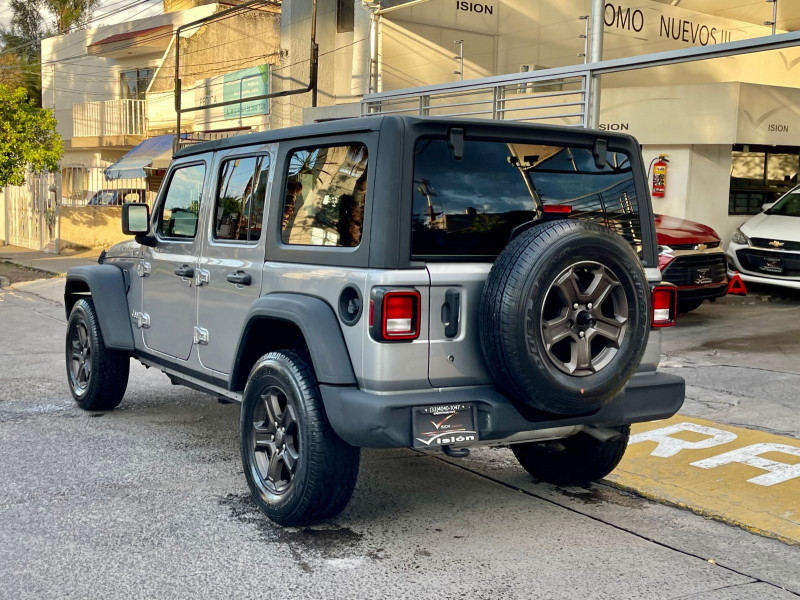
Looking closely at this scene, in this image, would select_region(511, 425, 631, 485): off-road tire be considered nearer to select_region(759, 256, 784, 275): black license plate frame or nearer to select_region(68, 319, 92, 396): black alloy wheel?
select_region(68, 319, 92, 396): black alloy wheel

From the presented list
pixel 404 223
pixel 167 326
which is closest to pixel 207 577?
pixel 404 223

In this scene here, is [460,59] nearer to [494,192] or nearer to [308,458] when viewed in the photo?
[494,192]

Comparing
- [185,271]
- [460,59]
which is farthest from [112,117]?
[185,271]

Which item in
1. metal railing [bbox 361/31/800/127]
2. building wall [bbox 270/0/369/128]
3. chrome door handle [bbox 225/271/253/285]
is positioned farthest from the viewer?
building wall [bbox 270/0/369/128]

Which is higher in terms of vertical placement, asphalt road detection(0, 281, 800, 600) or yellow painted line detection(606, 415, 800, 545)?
yellow painted line detection(606, 415, 800, 545)

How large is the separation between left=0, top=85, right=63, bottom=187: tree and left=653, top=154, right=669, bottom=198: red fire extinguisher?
41.2 feet

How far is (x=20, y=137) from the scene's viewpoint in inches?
773

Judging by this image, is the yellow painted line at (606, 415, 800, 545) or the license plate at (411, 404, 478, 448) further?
the yellow painted line at (606, 415, 800, 545)

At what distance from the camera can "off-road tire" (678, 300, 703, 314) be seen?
1176 cm

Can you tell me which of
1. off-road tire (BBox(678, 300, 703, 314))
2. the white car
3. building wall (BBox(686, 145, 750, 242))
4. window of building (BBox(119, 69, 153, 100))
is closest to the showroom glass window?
off-road tire (BBox(678, 300, 703, 314))

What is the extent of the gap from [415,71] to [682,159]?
531 centimetres

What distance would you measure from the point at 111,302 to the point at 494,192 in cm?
347

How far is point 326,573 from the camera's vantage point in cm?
413

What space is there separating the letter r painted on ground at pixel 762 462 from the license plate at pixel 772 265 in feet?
23.6
